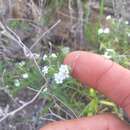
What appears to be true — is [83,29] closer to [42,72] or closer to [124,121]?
[42,72]

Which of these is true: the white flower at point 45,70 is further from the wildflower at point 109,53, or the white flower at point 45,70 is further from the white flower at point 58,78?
the wildflower at point 109,53

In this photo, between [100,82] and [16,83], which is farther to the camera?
[16,83]

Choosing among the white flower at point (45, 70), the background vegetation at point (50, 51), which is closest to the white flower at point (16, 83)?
the background vegetation at point (50, 51)

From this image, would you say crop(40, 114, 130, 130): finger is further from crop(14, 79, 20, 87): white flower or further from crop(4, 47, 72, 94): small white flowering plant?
crop(14, 79, 20, 87): white flower

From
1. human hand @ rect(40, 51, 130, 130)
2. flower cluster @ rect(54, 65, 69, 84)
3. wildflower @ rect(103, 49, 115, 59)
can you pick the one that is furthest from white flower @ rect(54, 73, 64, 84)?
wildflower @ rect(103, 49, 115, 59)

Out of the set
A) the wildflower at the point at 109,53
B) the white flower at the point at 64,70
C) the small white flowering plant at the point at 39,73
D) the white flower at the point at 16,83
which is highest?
the white flower at the point at 64,70

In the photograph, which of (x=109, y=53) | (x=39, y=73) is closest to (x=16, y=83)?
(x=39, y=73)

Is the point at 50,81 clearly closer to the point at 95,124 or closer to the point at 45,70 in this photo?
the point at 45,70

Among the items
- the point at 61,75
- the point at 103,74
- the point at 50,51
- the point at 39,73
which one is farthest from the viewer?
the point at 50,51
